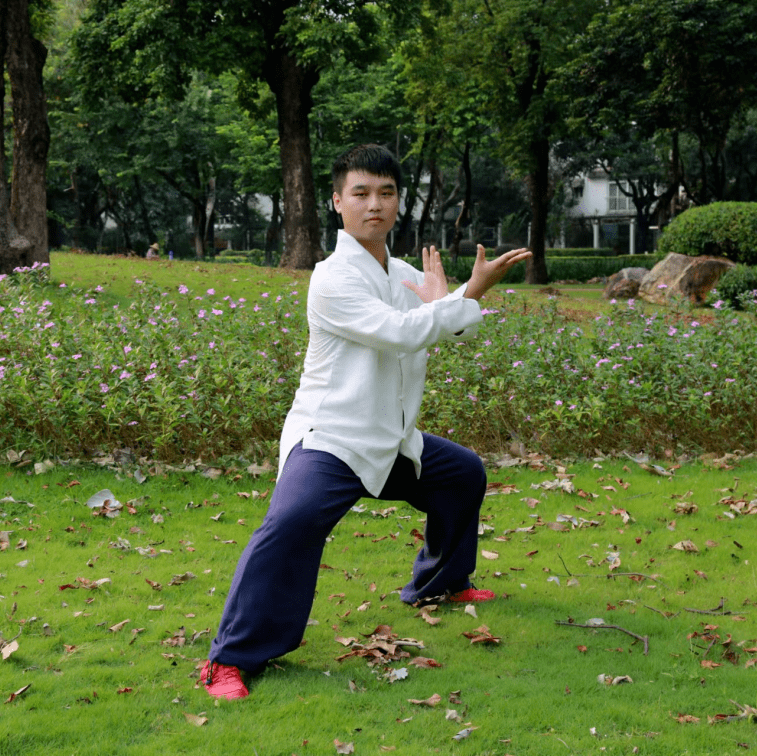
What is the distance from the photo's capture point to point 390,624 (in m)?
4.52

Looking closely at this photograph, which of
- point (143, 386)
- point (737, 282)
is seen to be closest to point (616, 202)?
point (737, 282)

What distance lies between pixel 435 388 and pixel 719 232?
42.7 ft

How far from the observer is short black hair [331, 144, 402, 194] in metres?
3.85

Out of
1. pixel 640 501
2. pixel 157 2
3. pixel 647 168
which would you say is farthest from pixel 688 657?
pixel 647 168

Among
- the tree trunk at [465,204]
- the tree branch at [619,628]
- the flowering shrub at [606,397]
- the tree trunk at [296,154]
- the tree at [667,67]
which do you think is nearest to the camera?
the tree branch at [619,628]

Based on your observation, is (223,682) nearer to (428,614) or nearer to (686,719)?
(428,614)

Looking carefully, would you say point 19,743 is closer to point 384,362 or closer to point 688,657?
point 384,362

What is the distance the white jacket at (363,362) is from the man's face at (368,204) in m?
0.07

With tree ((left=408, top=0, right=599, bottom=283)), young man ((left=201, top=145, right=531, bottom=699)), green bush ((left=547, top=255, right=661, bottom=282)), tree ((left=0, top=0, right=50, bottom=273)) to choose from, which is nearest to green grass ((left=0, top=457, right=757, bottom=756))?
young man ((left=201, top=145, right=531, bottom=699))

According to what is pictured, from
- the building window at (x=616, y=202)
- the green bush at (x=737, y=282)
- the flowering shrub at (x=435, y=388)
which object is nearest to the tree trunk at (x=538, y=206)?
the green bush at (x=737, y=282)

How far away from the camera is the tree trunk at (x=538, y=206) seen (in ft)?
85.9

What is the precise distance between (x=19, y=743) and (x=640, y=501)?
14.4 ft

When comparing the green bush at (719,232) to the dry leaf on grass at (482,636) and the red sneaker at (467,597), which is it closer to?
the red sneaker at (467,597)

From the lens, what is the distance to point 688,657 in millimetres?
4035
